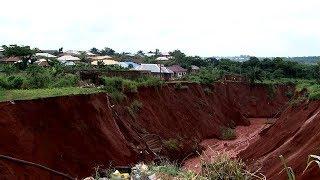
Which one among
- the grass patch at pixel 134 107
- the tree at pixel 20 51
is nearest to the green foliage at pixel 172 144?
the grass patch at pixel 134 107

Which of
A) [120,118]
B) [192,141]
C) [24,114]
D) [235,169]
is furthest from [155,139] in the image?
[235,169]

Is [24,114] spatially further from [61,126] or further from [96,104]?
[96,104]

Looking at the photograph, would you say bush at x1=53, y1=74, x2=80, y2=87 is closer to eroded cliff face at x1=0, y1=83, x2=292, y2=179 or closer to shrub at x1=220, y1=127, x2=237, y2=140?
eroded cliff face at x1=0, y1=83, x2=292, y2=179

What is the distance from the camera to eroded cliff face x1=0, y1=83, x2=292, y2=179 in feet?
58.9

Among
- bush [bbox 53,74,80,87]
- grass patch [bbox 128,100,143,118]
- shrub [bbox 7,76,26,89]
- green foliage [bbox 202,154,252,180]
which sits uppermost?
green foliage [bbox 202,154,252,180]

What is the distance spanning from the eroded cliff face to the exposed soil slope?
5815 mm

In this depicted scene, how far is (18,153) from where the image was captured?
1733cm

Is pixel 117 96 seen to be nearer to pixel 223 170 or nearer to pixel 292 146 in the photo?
pixel 292 146

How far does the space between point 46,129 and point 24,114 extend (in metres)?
1.43

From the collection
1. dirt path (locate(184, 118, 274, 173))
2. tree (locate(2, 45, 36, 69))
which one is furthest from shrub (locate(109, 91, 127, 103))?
tree (locate(2, 45, 36, 69))

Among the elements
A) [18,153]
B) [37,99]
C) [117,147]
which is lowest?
[117,147]

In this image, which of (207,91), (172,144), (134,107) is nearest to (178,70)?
(207,91)

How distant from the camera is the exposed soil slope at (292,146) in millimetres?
16286

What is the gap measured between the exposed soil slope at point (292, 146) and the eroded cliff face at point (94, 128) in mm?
5815
